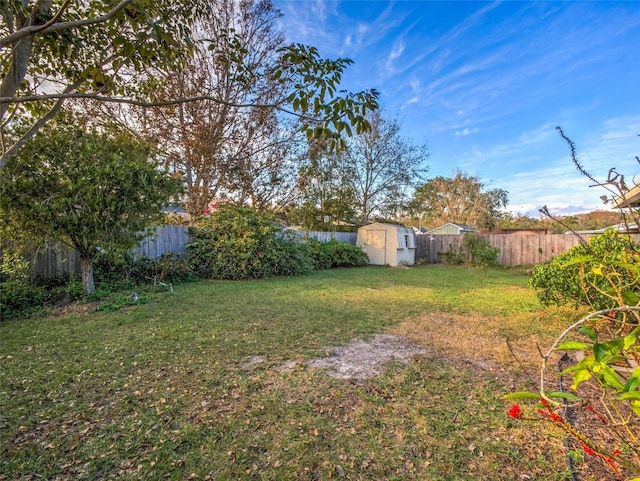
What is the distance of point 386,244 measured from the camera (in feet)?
43.9

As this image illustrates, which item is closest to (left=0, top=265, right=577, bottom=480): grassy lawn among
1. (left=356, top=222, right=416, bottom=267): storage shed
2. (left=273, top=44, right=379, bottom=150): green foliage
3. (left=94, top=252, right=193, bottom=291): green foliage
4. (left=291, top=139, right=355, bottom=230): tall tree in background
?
(left=94, top=252, right=193, bottom=291): green foliage

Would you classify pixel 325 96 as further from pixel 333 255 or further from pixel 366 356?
pixel 333 255

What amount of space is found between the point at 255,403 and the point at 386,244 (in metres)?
11.7

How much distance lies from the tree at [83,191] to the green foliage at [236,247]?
8.94 feet

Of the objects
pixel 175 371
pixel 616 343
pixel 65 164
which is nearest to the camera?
pixel 616 343

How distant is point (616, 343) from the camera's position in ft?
2.82

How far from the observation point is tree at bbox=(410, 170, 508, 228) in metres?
26.0

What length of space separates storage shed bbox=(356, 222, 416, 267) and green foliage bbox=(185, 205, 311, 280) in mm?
5745

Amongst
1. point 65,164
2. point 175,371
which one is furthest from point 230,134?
point 175,371

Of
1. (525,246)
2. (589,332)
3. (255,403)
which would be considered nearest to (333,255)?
(525,246)

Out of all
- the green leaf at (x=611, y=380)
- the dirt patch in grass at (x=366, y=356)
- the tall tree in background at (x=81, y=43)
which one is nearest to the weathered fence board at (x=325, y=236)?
the dirt patch in grass at (x=366, y=356)

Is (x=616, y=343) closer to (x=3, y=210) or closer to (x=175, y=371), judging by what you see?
(x=175, y=371)

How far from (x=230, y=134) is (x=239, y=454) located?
10.5m

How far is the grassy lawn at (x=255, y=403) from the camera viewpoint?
1714 mm
